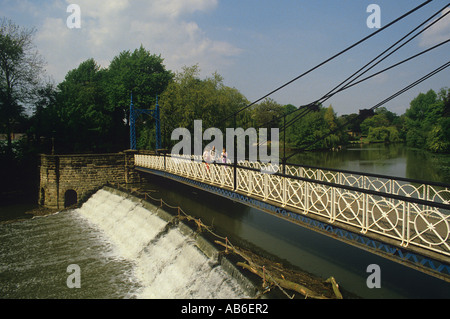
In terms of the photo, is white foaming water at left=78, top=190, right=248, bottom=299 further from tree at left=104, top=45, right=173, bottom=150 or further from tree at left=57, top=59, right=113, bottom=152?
tree at left=104, top=45, right=173, bottom=150

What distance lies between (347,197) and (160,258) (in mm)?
6753

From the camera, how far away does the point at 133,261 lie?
1120cm

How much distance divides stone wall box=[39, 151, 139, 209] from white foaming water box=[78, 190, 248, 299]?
678 cm

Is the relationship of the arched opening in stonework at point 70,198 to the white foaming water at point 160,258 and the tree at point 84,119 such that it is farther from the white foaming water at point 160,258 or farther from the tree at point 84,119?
the tree at point 84,119

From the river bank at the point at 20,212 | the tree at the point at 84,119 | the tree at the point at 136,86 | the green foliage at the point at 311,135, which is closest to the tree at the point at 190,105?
the tree at the point at 136,86

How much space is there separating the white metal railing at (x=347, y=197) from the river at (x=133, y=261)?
6.41 ft

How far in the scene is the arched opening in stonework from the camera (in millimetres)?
21581

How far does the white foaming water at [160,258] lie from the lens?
25.9 ft
